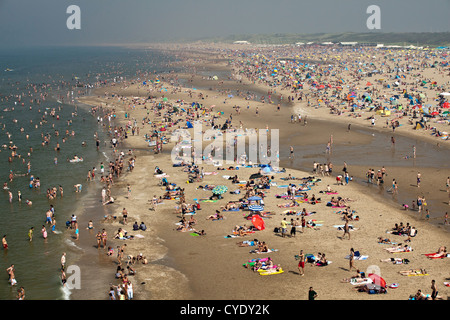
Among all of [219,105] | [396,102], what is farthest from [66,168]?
[396,102]

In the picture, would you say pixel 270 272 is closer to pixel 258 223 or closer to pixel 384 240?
pixel 258 223

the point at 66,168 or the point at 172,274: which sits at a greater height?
the point at 66,168

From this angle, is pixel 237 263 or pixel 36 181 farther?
pixel 36 181

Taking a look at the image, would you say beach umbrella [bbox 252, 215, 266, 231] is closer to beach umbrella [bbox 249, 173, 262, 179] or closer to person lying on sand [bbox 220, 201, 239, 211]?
person lying on sand [bbox 220, 201, 239, 211]

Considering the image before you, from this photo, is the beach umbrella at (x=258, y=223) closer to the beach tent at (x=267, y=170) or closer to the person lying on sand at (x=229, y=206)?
the person lying on sand at (x=229, y=206)

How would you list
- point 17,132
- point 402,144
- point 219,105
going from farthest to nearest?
point 219,105 → point 17,132 → point 402,144

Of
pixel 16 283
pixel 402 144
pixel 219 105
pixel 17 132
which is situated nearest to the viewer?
pixel 16 283

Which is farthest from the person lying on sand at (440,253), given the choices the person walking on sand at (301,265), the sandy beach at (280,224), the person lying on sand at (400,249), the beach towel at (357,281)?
the person walking on sand at (301,265)

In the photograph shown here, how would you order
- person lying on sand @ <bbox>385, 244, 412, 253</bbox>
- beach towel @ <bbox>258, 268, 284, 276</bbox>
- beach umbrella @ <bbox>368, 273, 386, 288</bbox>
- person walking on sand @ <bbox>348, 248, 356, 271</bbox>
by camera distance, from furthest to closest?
person lying on sand @ <bbox>385, 244, 412, 253</bbox>
beach towel @ <bbox>258, 268, 284, 276</bbox>
person walking on sand @ <bbox>348, 248, 356, 271</bbox>
beach umbrella @ <bbox>368, 273, 386, 288</bbox>

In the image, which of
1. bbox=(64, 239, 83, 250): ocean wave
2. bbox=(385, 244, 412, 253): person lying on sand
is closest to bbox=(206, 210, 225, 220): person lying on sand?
bbox=(64, 239, 83, 250): ocean wave
